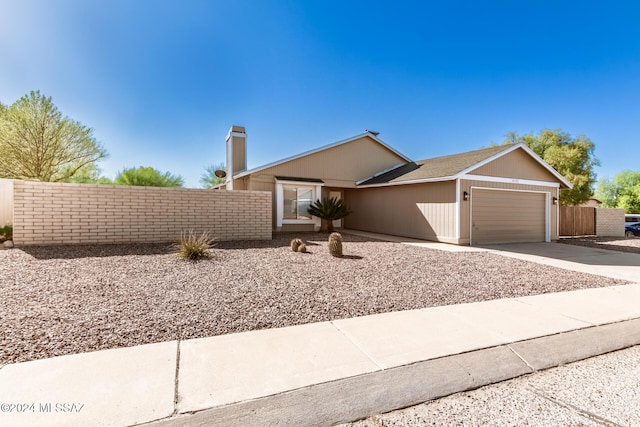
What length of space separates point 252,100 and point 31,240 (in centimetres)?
1289

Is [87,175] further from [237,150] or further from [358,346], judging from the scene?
[358,346]

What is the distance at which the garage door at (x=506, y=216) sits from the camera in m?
11.9

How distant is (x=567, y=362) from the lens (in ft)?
10.0

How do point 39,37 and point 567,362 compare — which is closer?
point 567,362

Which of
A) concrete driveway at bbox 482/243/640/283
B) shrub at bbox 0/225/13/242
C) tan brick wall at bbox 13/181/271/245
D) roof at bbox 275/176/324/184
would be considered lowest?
concrete driveway at bbox 482/243/640/283

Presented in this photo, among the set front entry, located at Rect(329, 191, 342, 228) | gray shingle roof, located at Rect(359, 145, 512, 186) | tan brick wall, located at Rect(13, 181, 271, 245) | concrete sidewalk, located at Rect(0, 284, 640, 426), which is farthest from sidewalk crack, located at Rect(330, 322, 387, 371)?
front entry, located at Rect(329, 191, 342, 228)

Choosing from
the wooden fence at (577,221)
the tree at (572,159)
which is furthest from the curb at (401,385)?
the tree at (572,159)

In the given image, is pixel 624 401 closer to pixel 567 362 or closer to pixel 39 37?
pixel 567 362

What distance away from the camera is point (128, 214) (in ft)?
29.8

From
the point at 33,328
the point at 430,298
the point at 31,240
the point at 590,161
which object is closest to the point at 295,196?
the point at 31,240

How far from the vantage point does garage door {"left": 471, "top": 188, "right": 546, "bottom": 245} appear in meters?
11.9

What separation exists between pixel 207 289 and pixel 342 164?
12.7m

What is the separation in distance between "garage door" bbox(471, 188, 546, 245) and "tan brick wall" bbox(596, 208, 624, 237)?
6.42 meters

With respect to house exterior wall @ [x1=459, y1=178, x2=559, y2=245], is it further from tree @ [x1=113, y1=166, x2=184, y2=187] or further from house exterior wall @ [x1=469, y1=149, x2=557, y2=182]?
tree @ [x1=113, y1=166, x2=184, y2=187]
